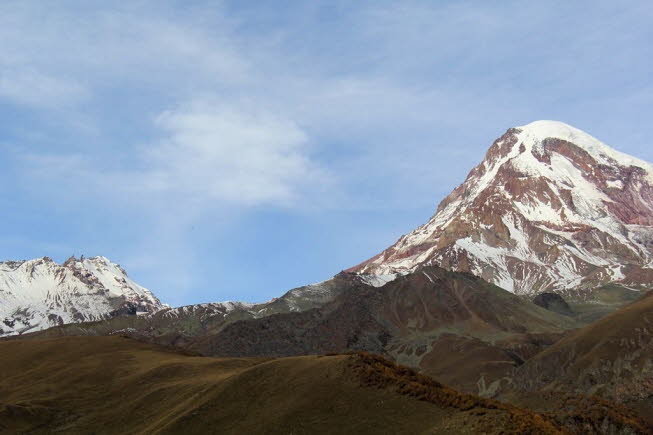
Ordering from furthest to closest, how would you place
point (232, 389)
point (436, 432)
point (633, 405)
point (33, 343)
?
1. point (633, 405)
2. point (33, 343)
3. point (232, 389)
4. point (436, 432)

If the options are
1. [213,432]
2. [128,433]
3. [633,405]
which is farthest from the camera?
[633,405]

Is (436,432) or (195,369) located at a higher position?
(195,369)

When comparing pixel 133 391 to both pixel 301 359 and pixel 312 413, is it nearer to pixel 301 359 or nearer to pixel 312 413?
pixel 301 359

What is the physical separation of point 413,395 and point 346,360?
986 cm

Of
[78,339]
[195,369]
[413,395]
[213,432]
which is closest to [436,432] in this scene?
[413,395]

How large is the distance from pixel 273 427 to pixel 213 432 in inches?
308

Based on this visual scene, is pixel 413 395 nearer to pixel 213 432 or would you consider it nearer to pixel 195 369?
pixel 213 432

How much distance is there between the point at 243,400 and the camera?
268ft

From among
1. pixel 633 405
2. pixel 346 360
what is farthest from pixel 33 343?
pixel 633 405

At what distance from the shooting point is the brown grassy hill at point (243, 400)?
220ft

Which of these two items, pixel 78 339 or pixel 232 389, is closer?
pixel 232 389

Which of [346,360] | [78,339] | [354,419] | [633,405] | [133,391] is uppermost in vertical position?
[78,339]

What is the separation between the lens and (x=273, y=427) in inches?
2864

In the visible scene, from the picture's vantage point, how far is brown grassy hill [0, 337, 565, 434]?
6719 cm
